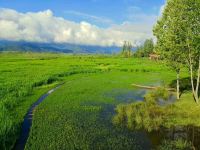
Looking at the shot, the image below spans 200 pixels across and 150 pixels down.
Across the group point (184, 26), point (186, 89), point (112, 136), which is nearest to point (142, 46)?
point (186, 89)

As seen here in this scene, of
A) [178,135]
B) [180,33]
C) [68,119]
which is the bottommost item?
[178,135]

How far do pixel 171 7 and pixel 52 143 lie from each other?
859 inches

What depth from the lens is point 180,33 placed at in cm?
3155

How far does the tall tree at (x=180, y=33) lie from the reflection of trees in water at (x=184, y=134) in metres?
9.29

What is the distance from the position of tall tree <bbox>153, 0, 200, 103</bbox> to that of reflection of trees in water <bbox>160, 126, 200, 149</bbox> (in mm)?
9290

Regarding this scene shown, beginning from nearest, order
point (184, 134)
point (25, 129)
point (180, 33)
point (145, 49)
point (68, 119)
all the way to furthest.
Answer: point (184, 134), point (25, 129), point (68, 119), point (180, 33), point (145, 49)

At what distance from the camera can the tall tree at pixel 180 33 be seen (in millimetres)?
30438

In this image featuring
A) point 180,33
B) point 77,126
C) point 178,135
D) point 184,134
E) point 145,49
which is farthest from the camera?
point 145,49

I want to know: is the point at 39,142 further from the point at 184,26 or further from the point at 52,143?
the point at 184,26

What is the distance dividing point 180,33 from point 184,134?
13317 mm

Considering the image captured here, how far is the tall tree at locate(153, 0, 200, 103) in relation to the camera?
3044 cm

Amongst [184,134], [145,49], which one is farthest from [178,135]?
[145,49]

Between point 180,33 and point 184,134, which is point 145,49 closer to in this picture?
point 180,33

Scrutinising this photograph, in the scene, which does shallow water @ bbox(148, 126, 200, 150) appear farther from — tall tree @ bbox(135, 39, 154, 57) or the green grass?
tall tree @ bbox(135, 39, 154, 57)
